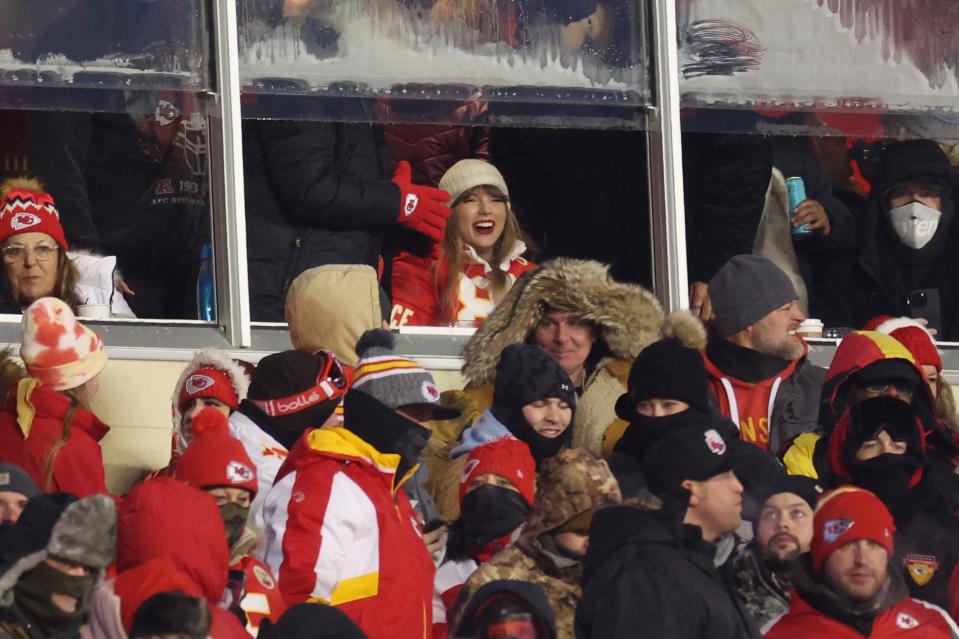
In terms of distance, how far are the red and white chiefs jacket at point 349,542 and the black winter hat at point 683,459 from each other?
2.57 ft

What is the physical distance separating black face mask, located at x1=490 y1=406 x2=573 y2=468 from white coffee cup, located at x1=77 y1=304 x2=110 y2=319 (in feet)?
6.41

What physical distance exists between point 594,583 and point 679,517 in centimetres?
52

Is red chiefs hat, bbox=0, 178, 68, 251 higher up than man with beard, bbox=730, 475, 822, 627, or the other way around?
red chiefs hat, bbox=0, 178, 68, 251

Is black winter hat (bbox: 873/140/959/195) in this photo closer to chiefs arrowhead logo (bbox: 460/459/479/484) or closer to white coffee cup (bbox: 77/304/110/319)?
white coffee cup (bbox: 77/304/110/319)

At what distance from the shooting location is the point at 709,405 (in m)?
9.65

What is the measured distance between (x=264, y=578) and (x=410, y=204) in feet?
9.97

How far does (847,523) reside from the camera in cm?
869

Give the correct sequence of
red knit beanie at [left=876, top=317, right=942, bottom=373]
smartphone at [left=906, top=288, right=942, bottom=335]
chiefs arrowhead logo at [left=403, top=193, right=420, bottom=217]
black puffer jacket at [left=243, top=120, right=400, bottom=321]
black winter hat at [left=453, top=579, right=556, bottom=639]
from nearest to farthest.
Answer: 1. black winter hat at [left=453, top=579, right=556, bottom=639]
2. red knit beanie at [left=876, top=317, right=942, bottom=373]
3. black puffer jacket at [left=243, top=120, right=400, bottom=321]
4. chiefs arrowhead logo at [left=403, top=193, right=420, bottom=217]
5. smartphone at [left=906, top=288, right=942, bottom=335]

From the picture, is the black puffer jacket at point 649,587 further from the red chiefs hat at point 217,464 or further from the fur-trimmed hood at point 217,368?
the fur-trimmed hood at point 217,368

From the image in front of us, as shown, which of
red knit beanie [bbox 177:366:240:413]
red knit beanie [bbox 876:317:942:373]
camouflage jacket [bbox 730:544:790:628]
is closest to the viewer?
camouflage jacket [bbox 730:544:790:628]

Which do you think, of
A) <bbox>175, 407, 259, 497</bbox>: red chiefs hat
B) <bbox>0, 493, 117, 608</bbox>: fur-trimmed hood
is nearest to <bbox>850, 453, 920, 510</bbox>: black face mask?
<bbox>175, 407, 259, 497</bbox>: red chiefs hat

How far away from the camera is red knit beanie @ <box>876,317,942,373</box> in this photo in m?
10.9

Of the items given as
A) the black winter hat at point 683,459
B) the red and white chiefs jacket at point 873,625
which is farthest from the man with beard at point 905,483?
the black winter hat at point 683,459

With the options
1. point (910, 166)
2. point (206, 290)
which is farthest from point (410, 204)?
point (910, 166)
